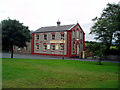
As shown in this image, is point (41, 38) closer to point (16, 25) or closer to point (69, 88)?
point (16, 25)

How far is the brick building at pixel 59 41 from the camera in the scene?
102ft

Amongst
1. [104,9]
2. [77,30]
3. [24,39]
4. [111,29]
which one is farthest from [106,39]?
[77,30]

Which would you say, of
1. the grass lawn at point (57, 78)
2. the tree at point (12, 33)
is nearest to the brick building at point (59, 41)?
the tree at point (12, 33)

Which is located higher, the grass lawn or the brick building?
the brick building

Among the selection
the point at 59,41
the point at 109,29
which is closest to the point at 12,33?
the point at 59,41

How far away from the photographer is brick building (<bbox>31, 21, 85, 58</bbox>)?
3112 centimetres

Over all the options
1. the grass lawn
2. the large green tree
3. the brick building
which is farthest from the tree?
the large green tree

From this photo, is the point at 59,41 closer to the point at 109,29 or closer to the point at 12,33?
the point at 12,33

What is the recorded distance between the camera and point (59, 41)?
32.3 metres

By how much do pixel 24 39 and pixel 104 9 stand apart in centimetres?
1791

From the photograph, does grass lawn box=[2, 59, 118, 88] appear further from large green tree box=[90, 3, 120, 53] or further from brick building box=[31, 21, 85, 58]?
brick building box=[31, 21, 85, 58]

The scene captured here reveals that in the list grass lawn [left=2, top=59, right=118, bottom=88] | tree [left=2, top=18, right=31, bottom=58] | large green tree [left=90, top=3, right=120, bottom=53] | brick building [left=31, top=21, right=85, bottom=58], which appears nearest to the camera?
grass lawn [left=2, top=59, right=118, bottom=88]

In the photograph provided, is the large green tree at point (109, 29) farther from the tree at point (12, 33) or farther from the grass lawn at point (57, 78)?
the tree at point (12, 33)

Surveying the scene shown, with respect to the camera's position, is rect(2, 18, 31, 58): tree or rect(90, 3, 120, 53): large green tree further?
rect(2, 18, 31, 58): tree
